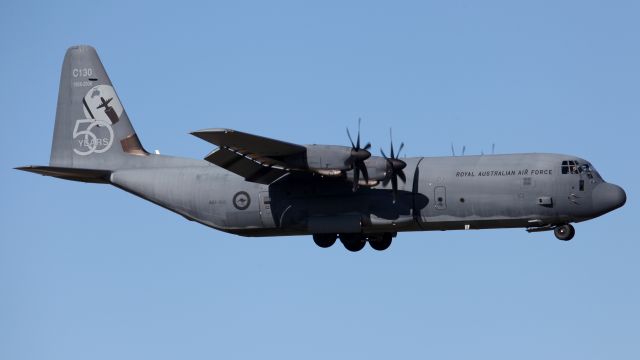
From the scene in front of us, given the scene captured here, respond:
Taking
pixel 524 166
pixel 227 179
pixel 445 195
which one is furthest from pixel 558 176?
pixel 227 179

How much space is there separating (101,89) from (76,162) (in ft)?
8.93

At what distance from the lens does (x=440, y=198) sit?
35.2 meters

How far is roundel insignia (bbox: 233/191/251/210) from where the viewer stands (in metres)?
37.2

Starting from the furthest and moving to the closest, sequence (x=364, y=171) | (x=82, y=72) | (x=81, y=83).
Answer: (x=82, y=72)
(x=81, y=83)
(x=364, y=171)

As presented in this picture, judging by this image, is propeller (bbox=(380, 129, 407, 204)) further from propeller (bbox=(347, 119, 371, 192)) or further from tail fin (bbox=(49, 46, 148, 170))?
tail fin (bbox=(49, 46, 148, 170))

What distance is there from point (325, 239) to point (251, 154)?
167 inches

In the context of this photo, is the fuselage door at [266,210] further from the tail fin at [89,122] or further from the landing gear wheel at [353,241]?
the tail fin at [89,122]

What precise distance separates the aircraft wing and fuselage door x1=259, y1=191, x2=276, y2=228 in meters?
0.47

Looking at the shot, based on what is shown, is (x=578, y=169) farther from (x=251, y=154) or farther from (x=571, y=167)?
(x=251, y=154)

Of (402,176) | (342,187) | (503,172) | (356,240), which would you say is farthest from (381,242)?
(503,172)

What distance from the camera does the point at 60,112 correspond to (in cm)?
4078

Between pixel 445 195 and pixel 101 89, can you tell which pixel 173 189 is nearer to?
pixel 101 89

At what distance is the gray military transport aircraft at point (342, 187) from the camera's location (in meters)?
34.3

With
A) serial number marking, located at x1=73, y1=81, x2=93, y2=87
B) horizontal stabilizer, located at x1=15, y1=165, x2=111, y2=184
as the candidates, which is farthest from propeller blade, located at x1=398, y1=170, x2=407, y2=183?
serial number marking, located at x1=73, y1=81, x2=93, y2=87
